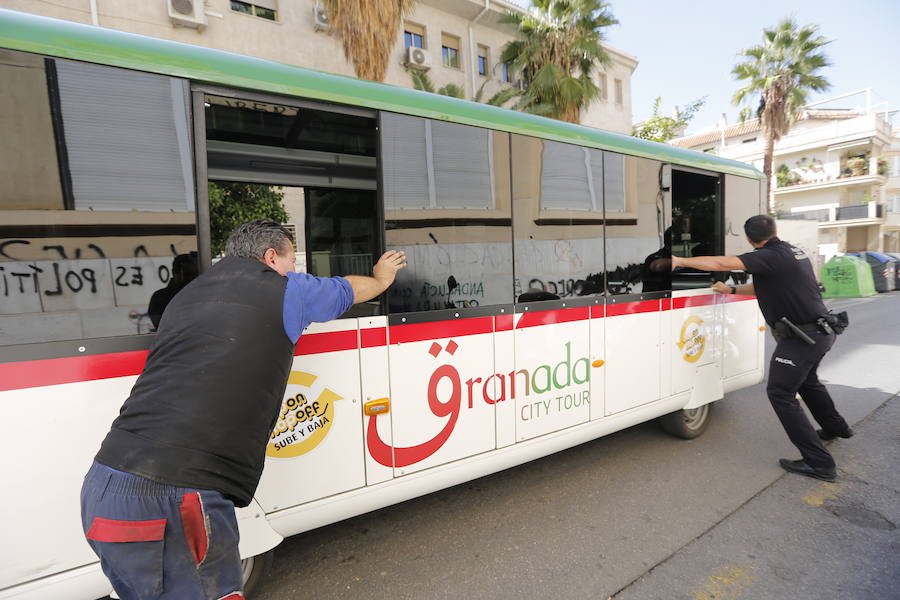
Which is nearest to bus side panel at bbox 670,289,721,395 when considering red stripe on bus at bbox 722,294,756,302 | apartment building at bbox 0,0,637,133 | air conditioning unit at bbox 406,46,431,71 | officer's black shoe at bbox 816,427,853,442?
red stripe on bus at bbox 722,294,756,302

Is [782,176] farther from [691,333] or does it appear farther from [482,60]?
[691,333]

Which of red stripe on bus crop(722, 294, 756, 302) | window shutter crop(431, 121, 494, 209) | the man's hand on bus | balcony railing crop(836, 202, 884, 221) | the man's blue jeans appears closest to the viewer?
the man's blue jeans

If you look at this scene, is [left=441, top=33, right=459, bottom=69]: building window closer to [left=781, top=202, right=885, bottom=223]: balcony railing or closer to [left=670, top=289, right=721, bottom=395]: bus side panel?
[left=670, top=289, right=721, bottom=395]: bus side panel

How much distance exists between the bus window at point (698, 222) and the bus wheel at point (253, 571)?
152 inches

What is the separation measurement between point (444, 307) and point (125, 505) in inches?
69.7

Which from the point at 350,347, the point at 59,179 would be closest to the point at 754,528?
the point at 350,347

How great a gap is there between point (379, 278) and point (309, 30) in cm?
1321

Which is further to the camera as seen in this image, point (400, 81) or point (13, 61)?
point (400, 81)

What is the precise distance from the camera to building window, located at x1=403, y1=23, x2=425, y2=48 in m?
15.4

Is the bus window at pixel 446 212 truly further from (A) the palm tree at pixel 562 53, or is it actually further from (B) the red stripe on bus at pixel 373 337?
(A) the palm tree at pixel 562 53

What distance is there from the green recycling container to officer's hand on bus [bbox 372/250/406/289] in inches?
773

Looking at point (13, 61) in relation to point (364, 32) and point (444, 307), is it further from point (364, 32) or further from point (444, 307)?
point (364, 32)

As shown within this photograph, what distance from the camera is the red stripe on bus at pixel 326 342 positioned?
2396 mm

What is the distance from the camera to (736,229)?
474cm
